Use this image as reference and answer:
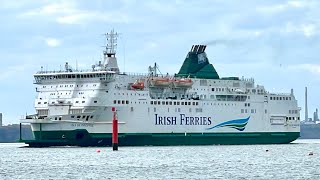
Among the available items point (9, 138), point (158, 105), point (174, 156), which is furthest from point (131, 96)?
point (9, 138)

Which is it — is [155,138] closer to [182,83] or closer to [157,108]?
[157,108]

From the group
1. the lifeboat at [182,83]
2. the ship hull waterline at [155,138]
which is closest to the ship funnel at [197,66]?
the lifeboat at [182,83]

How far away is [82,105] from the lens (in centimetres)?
8169

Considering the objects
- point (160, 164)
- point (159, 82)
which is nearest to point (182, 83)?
point (159, 82)

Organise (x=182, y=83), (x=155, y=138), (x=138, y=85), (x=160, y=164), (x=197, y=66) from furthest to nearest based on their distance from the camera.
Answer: (x=197, y=66) < (x=182, y=83) < (x=155, y=138) < (x=138, y=85) < (x=160, y=164)

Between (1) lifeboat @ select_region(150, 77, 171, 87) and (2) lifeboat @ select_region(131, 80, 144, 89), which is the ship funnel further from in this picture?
(2) lifeboat @ select_region(131, 80, 144, 89)

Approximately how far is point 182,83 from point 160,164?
86.8ft

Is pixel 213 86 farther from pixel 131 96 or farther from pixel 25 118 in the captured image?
pixel 25 118

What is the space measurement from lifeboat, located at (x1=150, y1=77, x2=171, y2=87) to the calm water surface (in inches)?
282

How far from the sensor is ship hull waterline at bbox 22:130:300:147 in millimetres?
80688

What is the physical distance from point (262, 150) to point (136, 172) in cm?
2704

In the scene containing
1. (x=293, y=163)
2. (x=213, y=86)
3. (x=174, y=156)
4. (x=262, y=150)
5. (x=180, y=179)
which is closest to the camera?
(x=180, y=179)

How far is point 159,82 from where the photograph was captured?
279ft

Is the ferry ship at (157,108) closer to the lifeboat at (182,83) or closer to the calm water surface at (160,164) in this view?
the lifeboat at (182,83)
